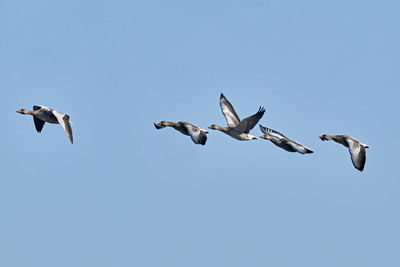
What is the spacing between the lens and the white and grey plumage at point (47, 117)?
8131 centimetres

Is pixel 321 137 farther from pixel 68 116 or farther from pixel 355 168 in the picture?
pixel 68 116

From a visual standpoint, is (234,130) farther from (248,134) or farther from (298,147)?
(298,147)

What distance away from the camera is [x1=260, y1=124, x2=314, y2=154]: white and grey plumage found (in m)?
80.3

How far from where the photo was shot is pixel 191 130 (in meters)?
82.0

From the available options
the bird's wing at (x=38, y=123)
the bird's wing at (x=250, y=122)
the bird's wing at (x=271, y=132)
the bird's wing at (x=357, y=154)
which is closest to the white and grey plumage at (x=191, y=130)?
the bird's wing at (x=250, y=122)

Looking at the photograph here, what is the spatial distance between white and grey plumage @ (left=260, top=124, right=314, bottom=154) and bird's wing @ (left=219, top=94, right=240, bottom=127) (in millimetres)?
2797

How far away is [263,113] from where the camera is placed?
→ 79812 millimetres

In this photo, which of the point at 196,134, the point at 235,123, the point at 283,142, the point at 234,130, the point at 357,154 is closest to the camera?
the point at 357,154

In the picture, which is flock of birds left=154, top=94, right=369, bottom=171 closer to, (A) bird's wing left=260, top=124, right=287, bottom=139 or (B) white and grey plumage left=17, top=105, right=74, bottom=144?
(A) bird's wing left=260, top=124, right=287, bottom=139

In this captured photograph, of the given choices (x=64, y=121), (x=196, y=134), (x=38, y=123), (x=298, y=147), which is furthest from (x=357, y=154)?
(x=38, y=123)

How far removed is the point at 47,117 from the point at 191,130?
1324 centimetres

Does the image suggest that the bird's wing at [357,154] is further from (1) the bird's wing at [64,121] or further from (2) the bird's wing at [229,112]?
(1) the bird's wing at [64,121]

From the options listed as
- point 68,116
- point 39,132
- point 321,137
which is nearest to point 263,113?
point 321,137

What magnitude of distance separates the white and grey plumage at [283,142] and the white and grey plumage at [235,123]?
255 centimetres
